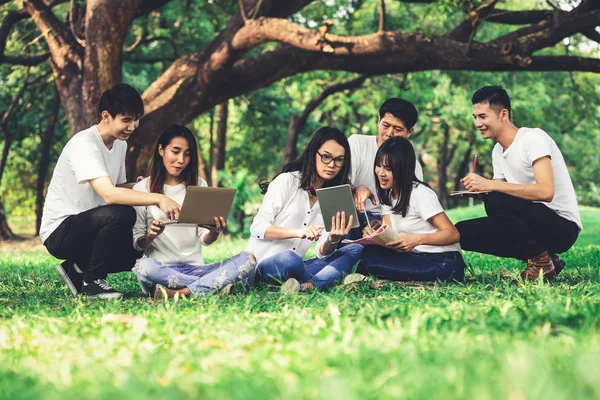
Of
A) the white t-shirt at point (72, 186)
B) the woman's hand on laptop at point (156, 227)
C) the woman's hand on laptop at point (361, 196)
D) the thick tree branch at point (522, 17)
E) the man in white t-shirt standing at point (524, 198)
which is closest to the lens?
the woman's hand on laptop at point (156, 227)

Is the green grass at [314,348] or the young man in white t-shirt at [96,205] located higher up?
the young man in white t-shirt at [96,205]

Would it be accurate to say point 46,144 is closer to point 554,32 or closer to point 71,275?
point 554,32

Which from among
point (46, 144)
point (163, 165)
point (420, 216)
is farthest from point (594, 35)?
point (46, 144)

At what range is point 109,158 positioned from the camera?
5.80 m

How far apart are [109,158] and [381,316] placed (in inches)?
116

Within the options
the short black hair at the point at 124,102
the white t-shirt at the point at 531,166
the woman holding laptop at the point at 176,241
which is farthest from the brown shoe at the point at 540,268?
the short black hair at the point at 124,102

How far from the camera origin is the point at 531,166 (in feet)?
19.2

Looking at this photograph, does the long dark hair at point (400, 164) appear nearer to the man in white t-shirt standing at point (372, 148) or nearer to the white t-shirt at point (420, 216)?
the white t-shirt at point (420, 216)

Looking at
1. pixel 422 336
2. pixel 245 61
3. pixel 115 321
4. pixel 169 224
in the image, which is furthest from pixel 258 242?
pixel 245 61

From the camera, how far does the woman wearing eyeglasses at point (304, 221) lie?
219 inches

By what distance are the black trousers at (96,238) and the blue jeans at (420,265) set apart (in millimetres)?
2039

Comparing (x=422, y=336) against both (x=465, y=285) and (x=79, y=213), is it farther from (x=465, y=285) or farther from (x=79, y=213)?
(x=79, y=213)

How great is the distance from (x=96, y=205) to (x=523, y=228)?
133 inches

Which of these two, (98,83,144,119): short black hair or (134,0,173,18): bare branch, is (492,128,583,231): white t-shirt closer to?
(98,83,144,119): short black hair
